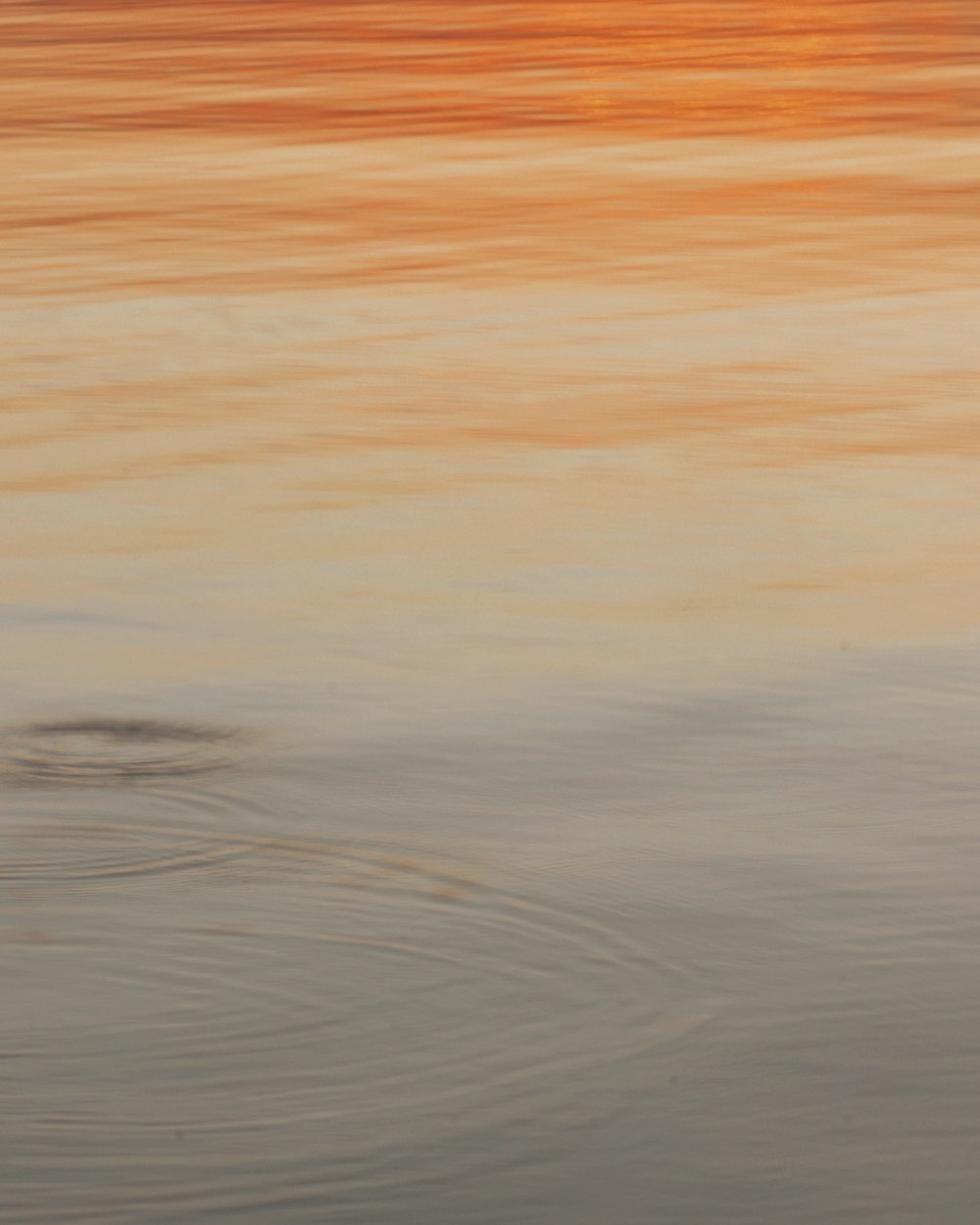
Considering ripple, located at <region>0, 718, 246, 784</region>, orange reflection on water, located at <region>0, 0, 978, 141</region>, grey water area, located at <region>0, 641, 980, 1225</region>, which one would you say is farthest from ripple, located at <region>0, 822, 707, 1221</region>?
orange reflection on water, located at <region>0, 0, 978, 141</region>

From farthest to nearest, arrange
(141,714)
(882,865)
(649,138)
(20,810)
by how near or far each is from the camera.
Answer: (649,138) < (141,714) < (20,810) < (882,865)

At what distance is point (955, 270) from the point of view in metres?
9.01

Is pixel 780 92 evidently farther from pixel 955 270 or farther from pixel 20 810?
pixel 20 810

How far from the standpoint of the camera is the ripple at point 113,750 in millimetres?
4195

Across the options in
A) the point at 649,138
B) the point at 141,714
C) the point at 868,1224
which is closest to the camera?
the point at 868,1224

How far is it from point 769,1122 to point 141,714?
6.00 feet

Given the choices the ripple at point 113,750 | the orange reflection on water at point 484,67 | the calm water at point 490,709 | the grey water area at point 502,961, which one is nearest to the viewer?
the grey water area at point 502,961

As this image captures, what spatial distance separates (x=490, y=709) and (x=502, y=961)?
117cm

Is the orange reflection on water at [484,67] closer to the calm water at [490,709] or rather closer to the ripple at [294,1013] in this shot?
the calm water at [490,709]

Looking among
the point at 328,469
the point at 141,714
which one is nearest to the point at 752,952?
the point at 141,714

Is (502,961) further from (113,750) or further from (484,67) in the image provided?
(484,67)

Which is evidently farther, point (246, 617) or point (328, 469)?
point (328, 469)

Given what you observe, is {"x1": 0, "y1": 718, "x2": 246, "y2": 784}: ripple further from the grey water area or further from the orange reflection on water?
the orange reflection on water

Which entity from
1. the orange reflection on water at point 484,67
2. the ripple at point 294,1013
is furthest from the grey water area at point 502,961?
the orange reflection on water at point 484,67
